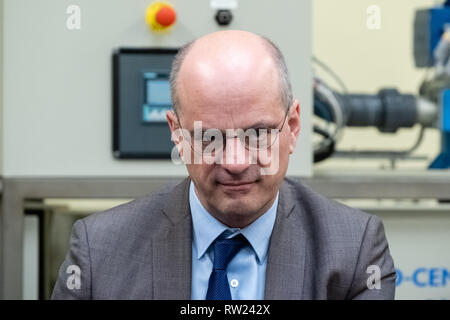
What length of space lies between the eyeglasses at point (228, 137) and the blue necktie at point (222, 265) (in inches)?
5.0

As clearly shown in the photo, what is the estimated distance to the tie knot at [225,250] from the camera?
2.86 feet

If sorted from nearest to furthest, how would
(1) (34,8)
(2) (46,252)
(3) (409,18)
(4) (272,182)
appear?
(4) (272,182)
(1) (34,8)
(2) (46,252)
(3) (409,18)

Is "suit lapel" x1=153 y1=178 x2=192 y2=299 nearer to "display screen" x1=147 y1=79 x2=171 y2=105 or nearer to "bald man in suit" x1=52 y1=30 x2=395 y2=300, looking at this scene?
"bald man in suit" x1=52 y1=30 x2=395 y2=300

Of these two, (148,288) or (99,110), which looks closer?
(148,288)

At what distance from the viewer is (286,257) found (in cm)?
90

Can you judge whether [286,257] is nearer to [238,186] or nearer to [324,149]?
[238,186]

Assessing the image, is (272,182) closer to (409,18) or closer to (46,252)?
(46,252)

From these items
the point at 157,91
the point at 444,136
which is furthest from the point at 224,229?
the point at 444,136

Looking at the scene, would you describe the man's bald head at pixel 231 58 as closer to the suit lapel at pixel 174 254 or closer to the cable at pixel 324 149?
the suit lapel at pixel 174 254

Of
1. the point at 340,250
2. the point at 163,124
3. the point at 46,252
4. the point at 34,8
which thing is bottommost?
the point at 46,252

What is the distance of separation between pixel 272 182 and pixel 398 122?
84 centimetres

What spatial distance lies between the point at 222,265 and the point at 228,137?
0.57 feet

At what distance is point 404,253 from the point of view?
145 cm

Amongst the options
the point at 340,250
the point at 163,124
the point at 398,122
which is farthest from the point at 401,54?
the point at 340,250
